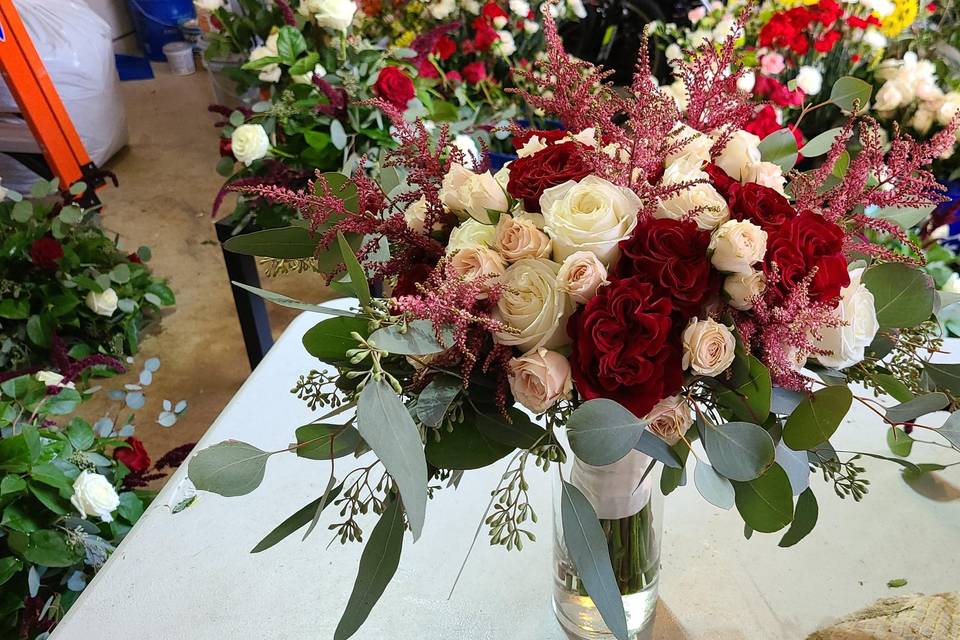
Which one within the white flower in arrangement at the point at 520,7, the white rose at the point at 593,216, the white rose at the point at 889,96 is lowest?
the white flower in arrangement at the point at 520,7

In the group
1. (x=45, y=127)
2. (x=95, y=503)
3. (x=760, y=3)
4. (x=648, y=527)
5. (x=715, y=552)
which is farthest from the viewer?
(x=760, y=3)

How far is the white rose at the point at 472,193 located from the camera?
0.59m

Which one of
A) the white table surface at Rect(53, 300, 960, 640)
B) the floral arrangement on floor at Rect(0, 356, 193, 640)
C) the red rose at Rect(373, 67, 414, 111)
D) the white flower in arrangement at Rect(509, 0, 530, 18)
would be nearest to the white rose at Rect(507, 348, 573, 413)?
Answer: the white table surface at Rect(53, 300, 960, 640)

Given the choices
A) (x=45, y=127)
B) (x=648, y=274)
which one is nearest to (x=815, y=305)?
(x=648, y=274)

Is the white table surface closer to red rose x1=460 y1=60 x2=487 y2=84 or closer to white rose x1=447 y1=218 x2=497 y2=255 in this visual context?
white rose x1=447 y1=218 x2=497 y2=255

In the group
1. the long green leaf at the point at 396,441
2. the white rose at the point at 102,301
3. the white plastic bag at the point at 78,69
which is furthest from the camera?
the white plastic bag at the point at 78,69

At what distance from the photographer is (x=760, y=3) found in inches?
87.2

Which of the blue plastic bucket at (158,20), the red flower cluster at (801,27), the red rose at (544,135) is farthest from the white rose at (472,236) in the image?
the blue plastic bucket at (158,20)

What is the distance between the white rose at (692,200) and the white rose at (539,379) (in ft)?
0.44

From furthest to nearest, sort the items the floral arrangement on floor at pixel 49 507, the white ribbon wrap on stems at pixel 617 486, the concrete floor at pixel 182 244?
the concrete floor at pixel 182 244 → the floral arrangement on floor at pixel 49 507 → the white ribbon wrap on stems at pixel 617 486

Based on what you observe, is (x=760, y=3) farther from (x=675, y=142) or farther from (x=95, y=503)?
(x=95, y=503)

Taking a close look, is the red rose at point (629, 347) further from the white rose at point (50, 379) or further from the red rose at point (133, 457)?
the white rose at point (50, 379)

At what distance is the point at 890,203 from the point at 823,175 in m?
0.05

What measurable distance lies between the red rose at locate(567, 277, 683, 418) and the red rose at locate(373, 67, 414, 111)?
3.94 feet
